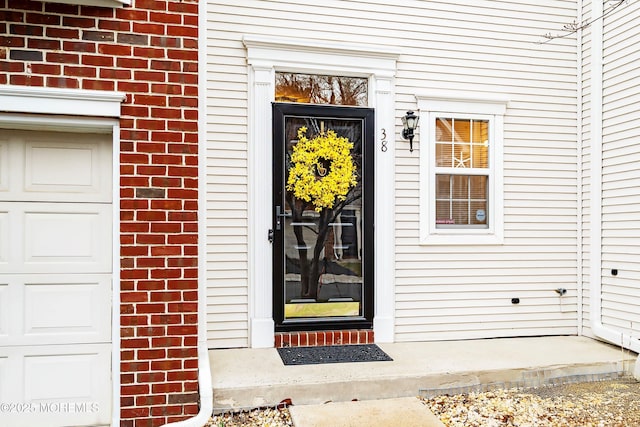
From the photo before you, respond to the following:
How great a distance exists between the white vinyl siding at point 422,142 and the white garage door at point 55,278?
1.31 metres

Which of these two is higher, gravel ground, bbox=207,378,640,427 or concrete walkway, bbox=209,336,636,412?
concrete walkway, bbox=209,336,636,412

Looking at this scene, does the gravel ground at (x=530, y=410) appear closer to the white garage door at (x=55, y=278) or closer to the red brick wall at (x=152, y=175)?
the red brick wall at (x=152, y=175)

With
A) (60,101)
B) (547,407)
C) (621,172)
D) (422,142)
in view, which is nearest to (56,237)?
(60,101)

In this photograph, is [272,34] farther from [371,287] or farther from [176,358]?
[176,358]

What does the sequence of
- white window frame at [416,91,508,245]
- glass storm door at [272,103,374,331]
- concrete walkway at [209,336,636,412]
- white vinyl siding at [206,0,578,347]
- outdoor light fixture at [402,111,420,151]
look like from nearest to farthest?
concrete walkway at [209,336,636,412] → white vinyl siding at [206,0,578,347] → glass storm door at [272,103,374,331] → outdoor light fixture at [402,111,420,151] → white window frame at [416,91,508,245]

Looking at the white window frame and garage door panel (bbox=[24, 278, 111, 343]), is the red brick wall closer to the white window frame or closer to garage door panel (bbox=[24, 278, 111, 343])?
garage door panel (bbox=[24, 278, 111, 343])

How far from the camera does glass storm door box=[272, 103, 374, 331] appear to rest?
172 inches

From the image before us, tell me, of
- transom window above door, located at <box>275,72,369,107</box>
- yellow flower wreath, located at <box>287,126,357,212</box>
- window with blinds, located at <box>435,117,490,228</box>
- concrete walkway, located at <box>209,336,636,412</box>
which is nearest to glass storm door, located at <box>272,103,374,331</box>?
yellow flower wreath, located at <box>287,126,357,212</box>

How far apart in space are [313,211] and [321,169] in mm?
403

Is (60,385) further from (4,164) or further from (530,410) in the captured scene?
(530,410)

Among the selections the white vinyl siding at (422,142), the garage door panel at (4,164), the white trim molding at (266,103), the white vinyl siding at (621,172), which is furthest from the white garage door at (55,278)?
the white vinyl siding at (621,172)

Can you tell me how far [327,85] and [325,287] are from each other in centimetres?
193

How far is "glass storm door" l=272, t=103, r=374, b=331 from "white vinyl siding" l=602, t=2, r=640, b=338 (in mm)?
2328

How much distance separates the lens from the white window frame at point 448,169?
4.66 meters
